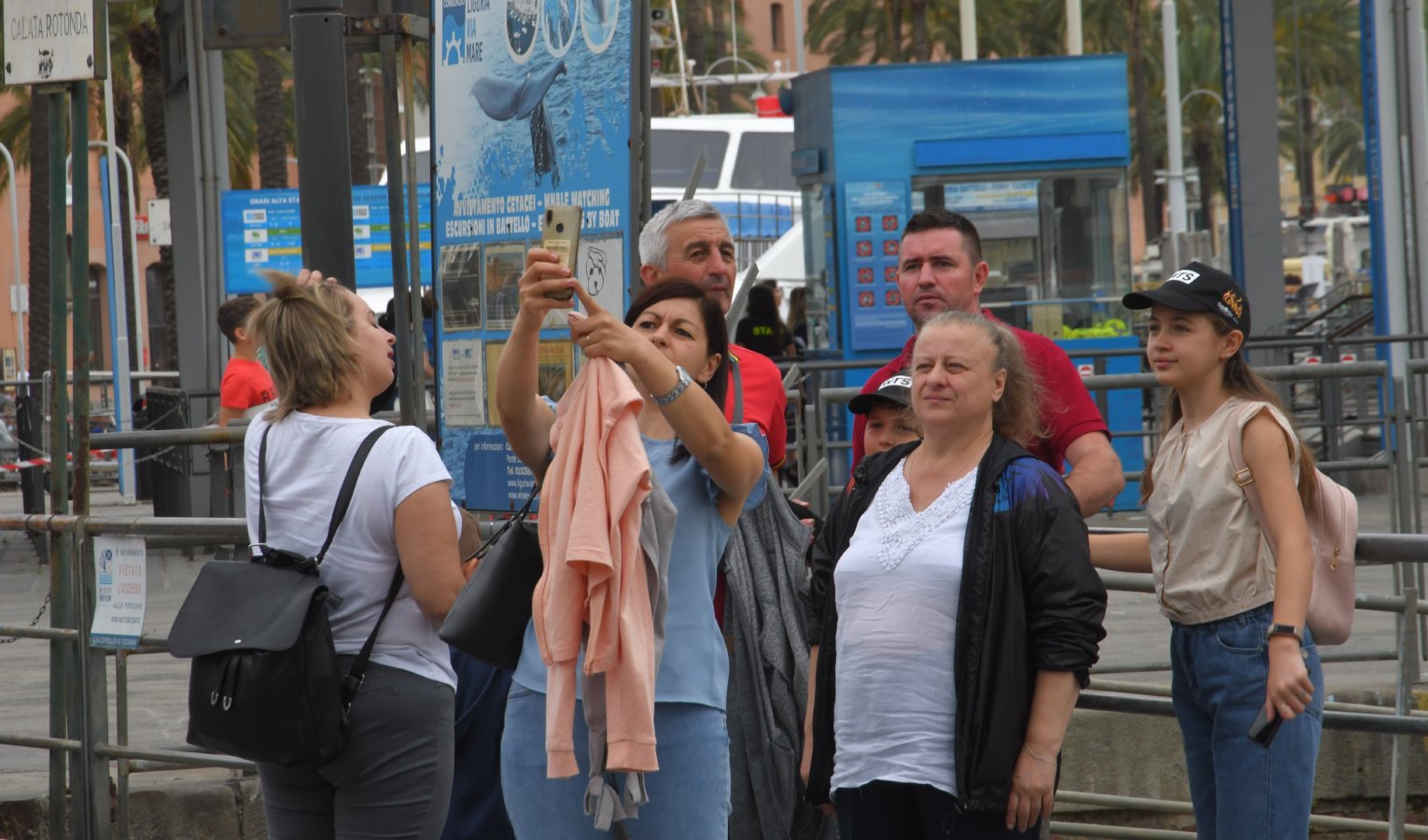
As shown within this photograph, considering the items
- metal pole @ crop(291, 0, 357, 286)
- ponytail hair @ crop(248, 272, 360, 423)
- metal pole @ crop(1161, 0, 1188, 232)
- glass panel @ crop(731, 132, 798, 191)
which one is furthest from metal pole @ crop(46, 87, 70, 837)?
metal pole @ crop(1161, 0, 1188, 232)

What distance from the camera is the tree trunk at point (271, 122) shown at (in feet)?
79.8

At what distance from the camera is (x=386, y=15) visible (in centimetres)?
555

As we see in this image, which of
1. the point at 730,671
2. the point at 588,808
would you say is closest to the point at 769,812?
the point at 730,671

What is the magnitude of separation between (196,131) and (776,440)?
11.8m

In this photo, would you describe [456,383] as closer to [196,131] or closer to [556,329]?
[556,329]

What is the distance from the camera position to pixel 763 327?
1548 cm

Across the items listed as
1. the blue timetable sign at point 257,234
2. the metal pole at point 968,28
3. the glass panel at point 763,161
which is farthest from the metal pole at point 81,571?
the glass panel at point 763,161

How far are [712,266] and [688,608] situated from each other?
1359mm

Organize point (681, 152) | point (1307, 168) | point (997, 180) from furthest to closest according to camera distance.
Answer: point (1307, 168) → point (681, 152) → point (997, 180)

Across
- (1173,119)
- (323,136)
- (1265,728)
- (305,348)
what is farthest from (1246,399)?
(1173,119)

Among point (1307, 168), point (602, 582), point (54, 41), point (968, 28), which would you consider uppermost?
point (1307, 168)

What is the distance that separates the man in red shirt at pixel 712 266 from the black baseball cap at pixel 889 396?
0.19 meters

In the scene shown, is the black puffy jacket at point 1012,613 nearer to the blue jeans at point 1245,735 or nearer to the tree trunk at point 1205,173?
the blue jeans at point 1245,735

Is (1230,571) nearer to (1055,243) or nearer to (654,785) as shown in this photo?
(654,785)
